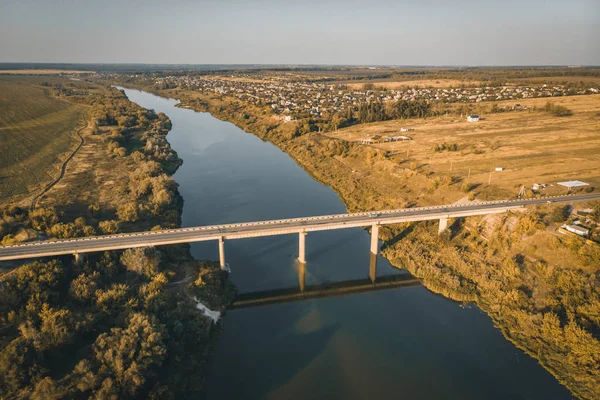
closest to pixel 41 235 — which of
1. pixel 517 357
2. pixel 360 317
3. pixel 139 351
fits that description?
pixel 139 351

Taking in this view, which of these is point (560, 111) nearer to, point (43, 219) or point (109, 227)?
point (109, 227)

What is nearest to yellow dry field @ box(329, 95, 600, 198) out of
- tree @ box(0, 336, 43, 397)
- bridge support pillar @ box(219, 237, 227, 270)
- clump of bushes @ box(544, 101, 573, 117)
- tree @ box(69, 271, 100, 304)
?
clump of bushes @ box(544, 101, 573, 117)

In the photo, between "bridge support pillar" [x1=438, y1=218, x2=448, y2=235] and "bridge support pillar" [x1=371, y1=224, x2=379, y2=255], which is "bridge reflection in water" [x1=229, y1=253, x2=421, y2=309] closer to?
"bridge support pillar" [x1=371, y1=224, x2=379, y2=255]

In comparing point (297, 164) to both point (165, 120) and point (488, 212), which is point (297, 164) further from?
point (165, 120)

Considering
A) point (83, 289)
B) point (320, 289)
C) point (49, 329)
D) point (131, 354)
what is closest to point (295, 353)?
point (320, 289)

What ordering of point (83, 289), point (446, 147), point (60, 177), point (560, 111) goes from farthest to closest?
point (560, 111), point (446, 147), point (60, 177), point (83, 289)

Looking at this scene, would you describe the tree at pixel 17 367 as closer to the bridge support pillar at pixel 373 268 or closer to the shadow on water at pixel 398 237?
the bridge support pillar at pixel 373 268

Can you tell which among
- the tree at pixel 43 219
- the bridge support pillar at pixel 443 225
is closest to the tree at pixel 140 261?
the tree at pixel 43 219
